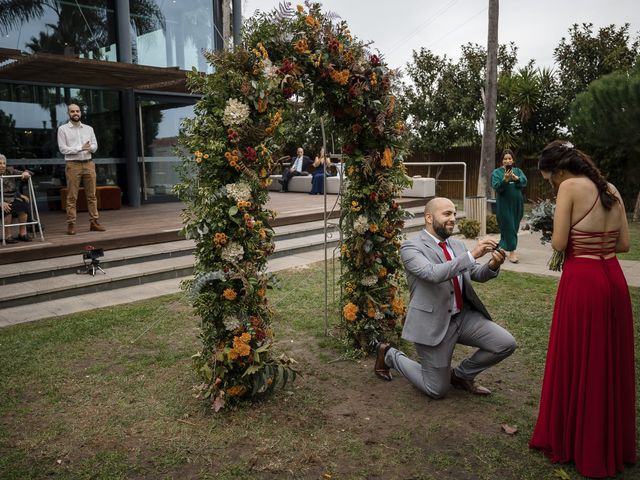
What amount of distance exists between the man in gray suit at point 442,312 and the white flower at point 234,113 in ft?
5.17

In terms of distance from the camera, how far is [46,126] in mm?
11953

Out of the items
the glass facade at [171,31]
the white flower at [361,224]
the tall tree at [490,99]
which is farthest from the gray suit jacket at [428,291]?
the tall tree at [490,99]

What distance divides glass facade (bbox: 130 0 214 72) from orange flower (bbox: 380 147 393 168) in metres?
9.18

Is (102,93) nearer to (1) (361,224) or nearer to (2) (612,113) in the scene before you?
(1) (361,224)

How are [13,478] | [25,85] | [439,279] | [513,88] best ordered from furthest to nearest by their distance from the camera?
[513,88], [25,85], [439,279], [13,478]

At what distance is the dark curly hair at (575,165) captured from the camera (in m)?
3.17

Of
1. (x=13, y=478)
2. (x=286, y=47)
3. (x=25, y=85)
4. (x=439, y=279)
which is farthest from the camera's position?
(x=25, y=85)

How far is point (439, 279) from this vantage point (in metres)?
3.88

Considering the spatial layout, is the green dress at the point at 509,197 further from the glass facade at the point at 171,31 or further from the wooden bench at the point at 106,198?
the wooden bench at the point at 106,198

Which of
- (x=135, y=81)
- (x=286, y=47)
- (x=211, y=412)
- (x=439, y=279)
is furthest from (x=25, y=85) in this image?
(x=439, y=279)

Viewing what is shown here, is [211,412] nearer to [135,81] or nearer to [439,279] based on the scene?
[439,279]

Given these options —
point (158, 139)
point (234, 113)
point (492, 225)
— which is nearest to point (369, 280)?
point (234, 113)

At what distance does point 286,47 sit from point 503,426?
330cm

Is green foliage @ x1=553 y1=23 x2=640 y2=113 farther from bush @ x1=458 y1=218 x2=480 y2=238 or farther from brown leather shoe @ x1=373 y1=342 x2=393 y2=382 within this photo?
brown leather shoe @ x1=373 y1=342 x2=393 y2=382
